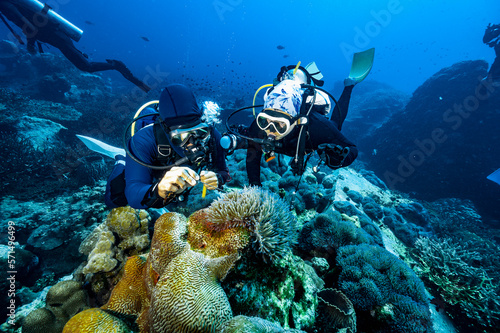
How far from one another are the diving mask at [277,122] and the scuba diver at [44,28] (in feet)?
26.0

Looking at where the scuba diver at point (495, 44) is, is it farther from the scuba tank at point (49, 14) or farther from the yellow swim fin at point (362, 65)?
the scuba tank at point (49, 14)

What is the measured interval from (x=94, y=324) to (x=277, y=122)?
361cm

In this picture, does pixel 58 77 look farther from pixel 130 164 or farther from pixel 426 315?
pixel 426 315

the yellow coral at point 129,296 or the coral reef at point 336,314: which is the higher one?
the coral reef at point 336,314

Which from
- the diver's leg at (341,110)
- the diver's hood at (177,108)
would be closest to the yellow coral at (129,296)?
the diver's hood at (177,108)

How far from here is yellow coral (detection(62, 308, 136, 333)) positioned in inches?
54.4

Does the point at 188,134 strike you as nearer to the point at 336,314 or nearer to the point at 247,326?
the point at 247,326

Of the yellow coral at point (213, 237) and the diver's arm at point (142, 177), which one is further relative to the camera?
the diver's arm at point (142, 177)

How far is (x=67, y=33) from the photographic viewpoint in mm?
9453

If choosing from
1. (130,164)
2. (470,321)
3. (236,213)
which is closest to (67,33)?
(130,164)

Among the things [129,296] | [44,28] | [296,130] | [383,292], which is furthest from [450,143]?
[44,28]

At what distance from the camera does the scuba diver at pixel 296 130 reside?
3887 millimetres

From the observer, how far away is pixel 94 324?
1.40m

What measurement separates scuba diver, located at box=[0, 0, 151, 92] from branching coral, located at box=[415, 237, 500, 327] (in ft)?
40.5
